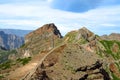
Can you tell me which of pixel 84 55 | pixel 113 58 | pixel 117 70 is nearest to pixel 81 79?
pixel 84 55

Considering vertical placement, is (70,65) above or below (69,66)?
above

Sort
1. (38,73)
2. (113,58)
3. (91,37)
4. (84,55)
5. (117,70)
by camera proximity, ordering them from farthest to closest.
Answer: (91,37) → (113,58) → (117,70) → (84,55) → (38,73)

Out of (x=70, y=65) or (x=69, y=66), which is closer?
(x=69, y=66)

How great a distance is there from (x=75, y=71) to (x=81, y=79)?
1.82 meters

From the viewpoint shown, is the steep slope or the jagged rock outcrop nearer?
the steep slope

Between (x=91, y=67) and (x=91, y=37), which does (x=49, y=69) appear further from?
(x=91, y=37)

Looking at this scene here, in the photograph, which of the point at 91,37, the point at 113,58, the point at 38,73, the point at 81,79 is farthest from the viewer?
the point at 91,37

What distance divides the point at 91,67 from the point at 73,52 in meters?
4.60

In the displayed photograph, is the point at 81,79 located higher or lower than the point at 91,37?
lower

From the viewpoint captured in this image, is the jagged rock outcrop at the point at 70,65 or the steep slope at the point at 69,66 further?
the jagged rock outcrop at the point at 70,65

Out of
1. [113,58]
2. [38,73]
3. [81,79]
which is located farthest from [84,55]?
[113,58]

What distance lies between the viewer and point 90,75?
5428cm

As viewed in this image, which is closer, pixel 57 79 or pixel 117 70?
pixel 57 79

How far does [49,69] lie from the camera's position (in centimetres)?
5209
